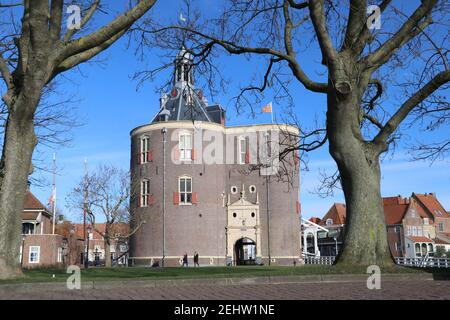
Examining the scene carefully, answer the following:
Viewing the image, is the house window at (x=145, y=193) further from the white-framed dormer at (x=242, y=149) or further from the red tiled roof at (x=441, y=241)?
the red tiled roof at (x=441, y=241)

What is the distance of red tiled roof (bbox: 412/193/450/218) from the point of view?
89.9 metres

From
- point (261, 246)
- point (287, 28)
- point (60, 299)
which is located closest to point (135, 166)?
point (261, 246)

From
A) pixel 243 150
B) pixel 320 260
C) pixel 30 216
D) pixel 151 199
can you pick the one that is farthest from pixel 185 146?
pixel 320 260

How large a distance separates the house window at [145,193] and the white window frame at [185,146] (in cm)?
438

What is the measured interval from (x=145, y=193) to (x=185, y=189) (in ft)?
13.5

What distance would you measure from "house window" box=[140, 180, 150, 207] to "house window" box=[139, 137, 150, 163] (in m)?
2.14

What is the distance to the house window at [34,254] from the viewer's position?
154 ft

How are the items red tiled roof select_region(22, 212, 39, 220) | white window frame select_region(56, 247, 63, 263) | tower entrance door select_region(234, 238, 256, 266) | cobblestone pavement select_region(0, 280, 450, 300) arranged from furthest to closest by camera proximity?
white window frame select_region(56, 247, 63, 263) < tower entrance door select_region(234, 238, 256, 266) < red tiled roof select_region(22, 212, 39, 220) < cobblestone pavement select_region(0, 280, 450, 300)

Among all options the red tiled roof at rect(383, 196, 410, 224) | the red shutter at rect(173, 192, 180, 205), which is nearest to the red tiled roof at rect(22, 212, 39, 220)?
the red shutter at rect(173, 192, 180, 205)

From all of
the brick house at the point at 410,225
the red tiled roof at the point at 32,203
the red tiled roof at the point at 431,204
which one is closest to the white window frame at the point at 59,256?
the red tiled roof at the point at 32,203

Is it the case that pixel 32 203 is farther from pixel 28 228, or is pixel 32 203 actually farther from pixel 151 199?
pixel 151 199

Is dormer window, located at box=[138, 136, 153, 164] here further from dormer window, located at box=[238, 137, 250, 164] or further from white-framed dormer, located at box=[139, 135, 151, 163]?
dormer window, located at box=[238, 137, 250, 164]

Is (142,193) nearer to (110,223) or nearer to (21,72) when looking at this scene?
(110,223)
